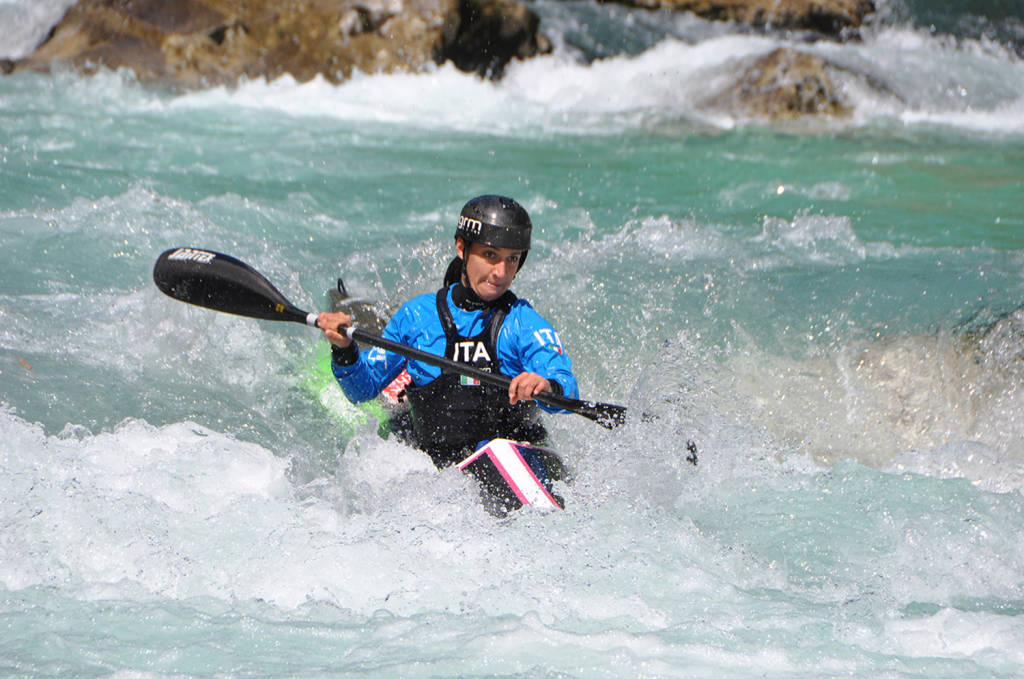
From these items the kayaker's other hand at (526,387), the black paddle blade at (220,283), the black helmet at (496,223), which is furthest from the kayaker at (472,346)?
the black paddle blade at (220,283)

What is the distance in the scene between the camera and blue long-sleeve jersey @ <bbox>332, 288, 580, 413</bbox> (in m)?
3.69

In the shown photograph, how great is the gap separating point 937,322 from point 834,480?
1772 mm

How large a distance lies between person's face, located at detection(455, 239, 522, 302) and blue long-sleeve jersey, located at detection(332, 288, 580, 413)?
0.33 ft

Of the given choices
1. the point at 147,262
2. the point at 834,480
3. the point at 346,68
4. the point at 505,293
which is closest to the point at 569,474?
the point at 505,293

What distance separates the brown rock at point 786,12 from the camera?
14.8 meters

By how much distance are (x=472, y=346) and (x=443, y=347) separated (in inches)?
4.7

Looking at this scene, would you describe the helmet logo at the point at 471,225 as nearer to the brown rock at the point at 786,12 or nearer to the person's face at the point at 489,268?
the person's face at the point at 489,268

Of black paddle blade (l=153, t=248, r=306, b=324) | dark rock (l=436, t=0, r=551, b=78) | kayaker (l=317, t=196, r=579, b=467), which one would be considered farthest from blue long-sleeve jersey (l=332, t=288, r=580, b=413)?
dark rock (l=436, t=0, r=551, b=78)

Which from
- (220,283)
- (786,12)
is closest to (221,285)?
(220,283)

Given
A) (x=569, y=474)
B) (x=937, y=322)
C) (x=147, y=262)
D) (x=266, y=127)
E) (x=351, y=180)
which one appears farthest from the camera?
(x=266, y=127)

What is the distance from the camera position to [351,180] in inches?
322

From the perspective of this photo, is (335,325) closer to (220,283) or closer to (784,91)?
(220,283)

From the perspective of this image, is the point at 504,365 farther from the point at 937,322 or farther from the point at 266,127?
the point at 266,127

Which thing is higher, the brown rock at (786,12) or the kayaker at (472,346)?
the brown rock at (786,12)
